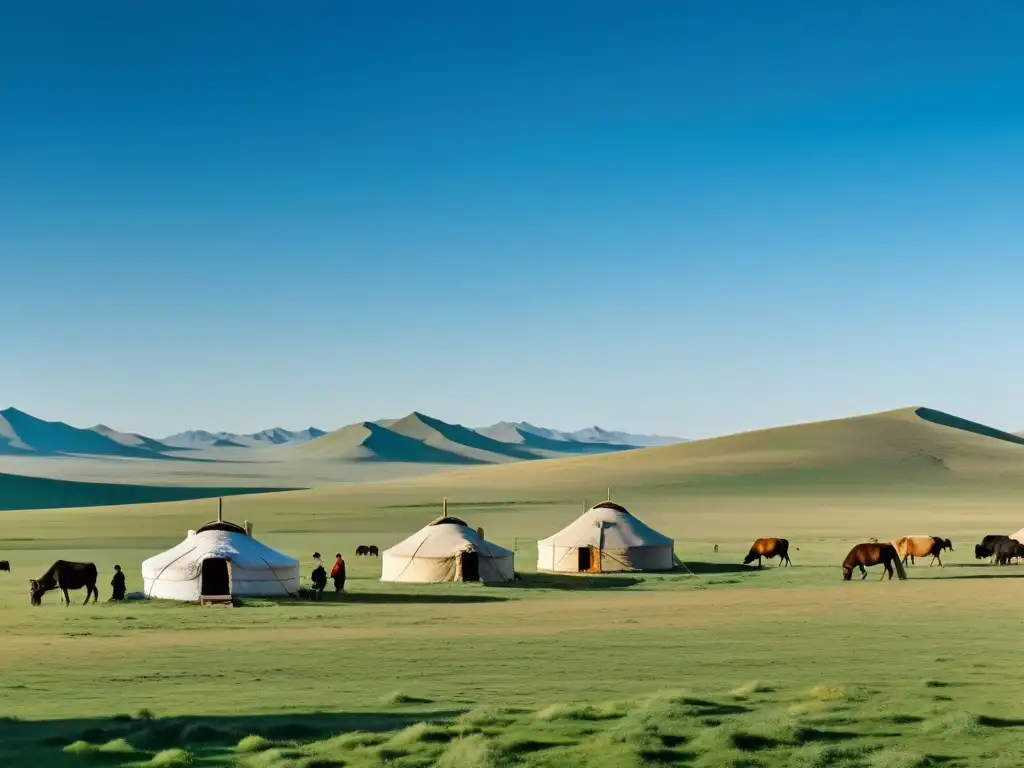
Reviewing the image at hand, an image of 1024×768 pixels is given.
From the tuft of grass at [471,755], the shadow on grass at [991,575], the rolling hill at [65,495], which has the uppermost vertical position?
the rolling hill at [65,495]

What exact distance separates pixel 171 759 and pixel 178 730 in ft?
6.13

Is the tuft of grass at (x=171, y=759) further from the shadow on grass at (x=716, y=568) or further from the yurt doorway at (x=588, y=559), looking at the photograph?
the shadow on grass at (x=716, y=568)

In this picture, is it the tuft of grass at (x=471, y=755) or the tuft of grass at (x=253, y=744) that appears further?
the tuft of grass at (x=253, y=744)

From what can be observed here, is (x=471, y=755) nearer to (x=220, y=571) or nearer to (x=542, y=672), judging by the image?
(x=542, y=672)

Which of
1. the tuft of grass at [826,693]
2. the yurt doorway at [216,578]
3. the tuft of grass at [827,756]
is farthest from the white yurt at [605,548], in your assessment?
the tuft of grass at [827,756]

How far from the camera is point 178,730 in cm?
1648

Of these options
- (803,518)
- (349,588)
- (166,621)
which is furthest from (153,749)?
(803,518)

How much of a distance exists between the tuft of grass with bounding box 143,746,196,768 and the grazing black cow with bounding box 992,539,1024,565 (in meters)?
38.6

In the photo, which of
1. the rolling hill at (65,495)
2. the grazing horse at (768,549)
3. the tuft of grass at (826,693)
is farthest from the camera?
the rolling hill at (65,495)

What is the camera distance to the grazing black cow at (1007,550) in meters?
47.9

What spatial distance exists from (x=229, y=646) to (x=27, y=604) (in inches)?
433

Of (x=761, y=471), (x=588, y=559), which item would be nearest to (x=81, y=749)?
A: (x=588, y=559)

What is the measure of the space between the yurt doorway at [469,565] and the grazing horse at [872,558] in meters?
10.8

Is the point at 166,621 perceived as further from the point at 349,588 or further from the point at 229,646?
the point at 349,588
